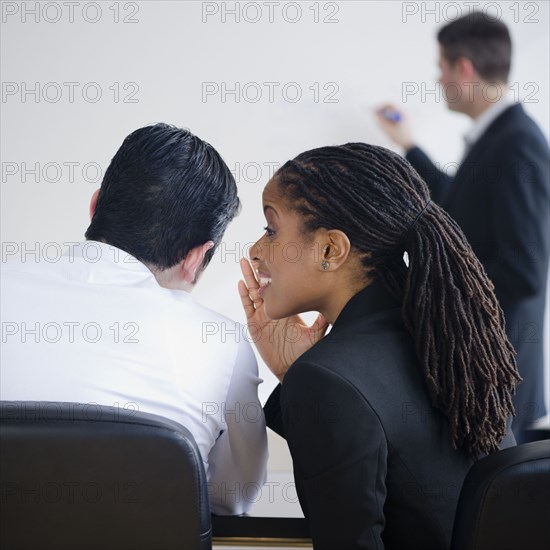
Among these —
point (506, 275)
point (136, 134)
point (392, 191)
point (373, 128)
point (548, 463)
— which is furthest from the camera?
point (373, 128)

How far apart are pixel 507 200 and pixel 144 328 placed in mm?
1400

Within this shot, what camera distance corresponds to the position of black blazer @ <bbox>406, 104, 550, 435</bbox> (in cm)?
225

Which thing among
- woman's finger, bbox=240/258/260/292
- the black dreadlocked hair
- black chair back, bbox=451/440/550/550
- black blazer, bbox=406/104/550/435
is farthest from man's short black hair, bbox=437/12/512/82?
black chair back, bbox=451/440/550/550

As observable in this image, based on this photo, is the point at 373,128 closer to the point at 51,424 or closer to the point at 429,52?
the point at 429,52

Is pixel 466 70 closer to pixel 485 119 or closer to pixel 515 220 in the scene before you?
pixel 485 119

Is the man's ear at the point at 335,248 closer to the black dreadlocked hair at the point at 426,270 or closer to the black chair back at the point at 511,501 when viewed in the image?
the black dreadlocked hair at the point at 426,270

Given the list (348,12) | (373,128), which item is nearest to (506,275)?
(373,128)

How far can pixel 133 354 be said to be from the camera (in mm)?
1121

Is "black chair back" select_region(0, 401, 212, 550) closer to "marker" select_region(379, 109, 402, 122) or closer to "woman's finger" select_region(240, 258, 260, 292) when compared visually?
"woman's finger" select_region(240, 258, 260, 292)

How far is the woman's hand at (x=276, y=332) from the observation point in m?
1.38

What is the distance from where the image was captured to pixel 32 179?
3.78m

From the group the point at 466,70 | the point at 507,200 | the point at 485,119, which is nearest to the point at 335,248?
the point at 507,200

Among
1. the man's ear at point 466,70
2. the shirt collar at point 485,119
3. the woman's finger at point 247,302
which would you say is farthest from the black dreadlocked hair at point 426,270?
the man's ear at point 466,70

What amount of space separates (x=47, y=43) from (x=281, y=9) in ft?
3.53
